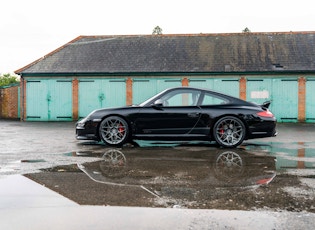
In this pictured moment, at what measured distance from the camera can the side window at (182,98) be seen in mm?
8688

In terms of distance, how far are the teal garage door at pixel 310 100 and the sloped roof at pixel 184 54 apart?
35.5 inches

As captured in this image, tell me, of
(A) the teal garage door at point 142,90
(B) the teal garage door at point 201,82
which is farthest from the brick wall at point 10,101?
(B) the teal garage door at point 201,82

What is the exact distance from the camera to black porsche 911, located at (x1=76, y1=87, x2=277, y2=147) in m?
8.50

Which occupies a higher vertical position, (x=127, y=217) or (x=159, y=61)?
(x=159, y=61)

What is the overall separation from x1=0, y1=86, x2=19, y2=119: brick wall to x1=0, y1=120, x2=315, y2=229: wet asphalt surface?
18514mm

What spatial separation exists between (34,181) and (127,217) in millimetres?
1942

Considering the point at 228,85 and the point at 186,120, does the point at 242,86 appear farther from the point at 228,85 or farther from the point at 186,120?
the point at 186,120

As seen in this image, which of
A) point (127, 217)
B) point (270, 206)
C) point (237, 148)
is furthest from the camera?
point (237, 148)

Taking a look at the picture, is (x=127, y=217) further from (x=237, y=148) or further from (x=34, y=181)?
(x=237, y=148)

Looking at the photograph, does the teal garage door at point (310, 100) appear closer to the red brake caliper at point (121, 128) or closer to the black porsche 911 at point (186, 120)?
the black porsche 911 at point (186, 120)

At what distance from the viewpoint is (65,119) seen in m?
22.6

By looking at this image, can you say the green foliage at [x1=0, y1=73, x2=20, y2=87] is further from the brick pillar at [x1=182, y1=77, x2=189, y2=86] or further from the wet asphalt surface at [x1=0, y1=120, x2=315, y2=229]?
the wet asphalt surface at [x1=0, y1=120, x2=315, y2=229]

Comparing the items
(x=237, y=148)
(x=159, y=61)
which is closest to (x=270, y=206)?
(x=237, y=148)

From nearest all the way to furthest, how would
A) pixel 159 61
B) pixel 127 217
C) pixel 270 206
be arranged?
1. pixel 127 217
2. pixel 270 206
3. pixel 159 61
